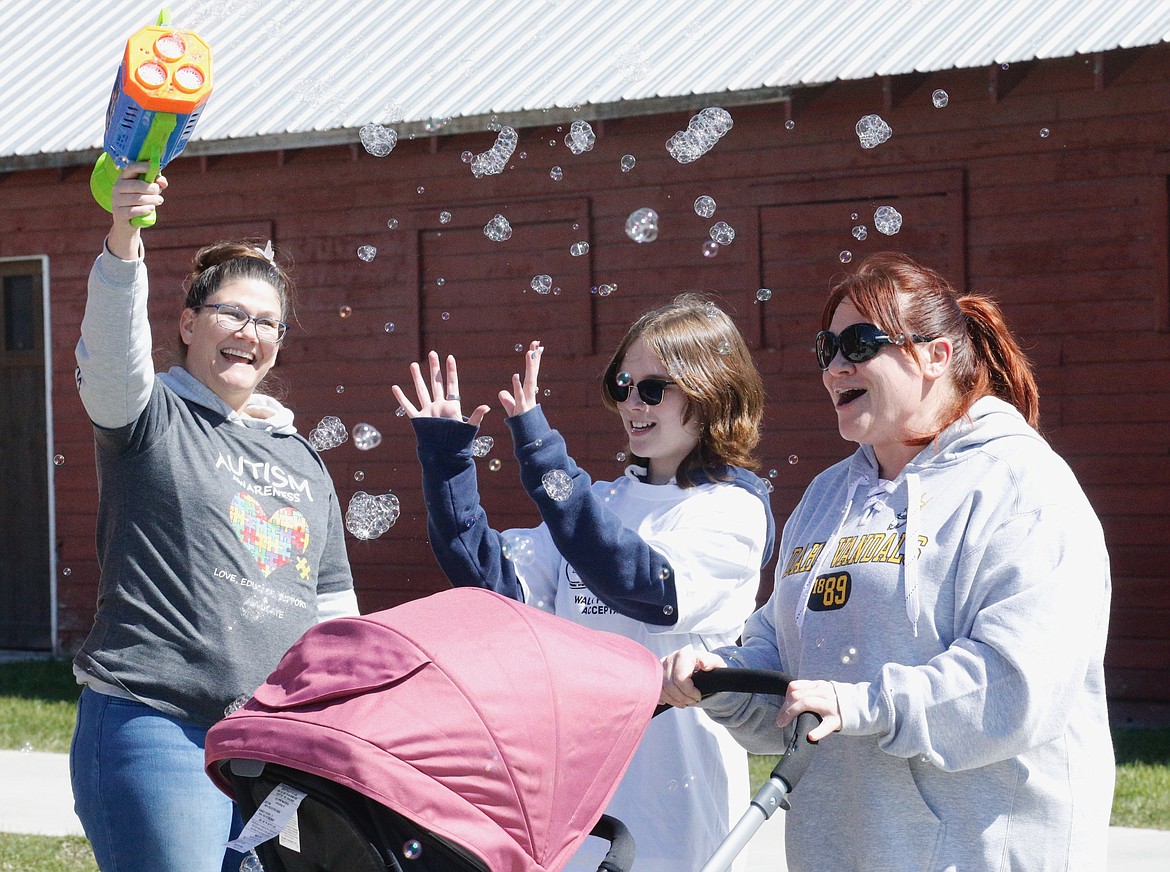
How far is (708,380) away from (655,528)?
1.11 ft

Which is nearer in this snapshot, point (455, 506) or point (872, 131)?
point (455, 506)

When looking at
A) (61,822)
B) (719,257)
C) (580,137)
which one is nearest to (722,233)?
(719,257)

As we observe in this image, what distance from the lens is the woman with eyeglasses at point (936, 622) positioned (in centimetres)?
212

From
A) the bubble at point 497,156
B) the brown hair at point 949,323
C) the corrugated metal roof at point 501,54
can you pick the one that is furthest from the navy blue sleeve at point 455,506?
the bubble at point 497,156

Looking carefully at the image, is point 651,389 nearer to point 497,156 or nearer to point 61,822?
point 61,822

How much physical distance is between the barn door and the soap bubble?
31.2ft

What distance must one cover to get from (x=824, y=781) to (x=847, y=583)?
33cm

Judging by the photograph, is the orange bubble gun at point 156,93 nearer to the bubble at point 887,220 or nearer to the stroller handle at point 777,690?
the stroller handle at point 777,690

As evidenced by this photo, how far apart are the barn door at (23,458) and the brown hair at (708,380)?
942cm

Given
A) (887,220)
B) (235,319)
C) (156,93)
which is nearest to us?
(156,93)

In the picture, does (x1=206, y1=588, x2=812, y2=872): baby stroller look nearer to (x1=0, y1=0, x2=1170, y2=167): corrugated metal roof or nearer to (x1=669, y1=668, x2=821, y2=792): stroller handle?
(x1=669, y1=668, x2=821, y2=792): stroller handle

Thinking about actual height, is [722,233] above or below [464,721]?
above

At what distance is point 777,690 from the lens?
223 centimetres

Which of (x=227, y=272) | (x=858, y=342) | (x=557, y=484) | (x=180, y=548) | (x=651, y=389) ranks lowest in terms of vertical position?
(x=180, y=548)
